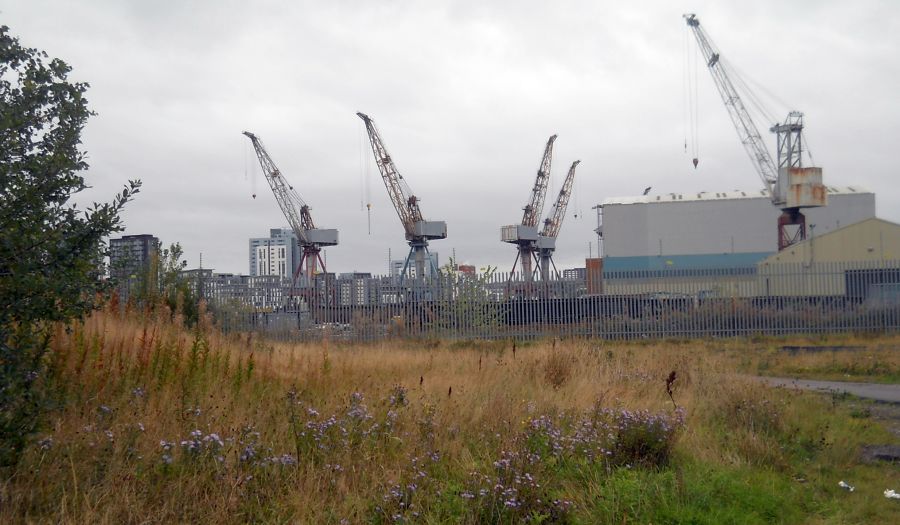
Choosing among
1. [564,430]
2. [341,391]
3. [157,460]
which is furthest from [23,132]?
[564,430]

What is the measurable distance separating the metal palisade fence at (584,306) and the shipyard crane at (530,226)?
47942 millimetres

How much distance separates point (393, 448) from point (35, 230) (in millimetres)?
3058

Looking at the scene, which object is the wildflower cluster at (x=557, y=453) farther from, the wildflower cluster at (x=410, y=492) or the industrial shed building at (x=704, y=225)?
the industrial shed building at (x=704, y=225)

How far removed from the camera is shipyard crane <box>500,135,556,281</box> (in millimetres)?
72938

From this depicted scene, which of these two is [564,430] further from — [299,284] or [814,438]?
[299,284]

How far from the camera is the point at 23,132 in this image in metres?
4.93

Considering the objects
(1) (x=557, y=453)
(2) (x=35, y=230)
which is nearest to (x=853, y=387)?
(1) (x=557, y=453)

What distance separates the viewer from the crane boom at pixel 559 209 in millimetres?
83375

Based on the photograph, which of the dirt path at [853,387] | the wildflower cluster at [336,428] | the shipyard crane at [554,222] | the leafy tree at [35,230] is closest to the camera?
the leafy tree at [35,230]

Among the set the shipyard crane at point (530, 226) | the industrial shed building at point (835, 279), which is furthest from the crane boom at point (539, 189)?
the industrial shed building at point (835, 279)

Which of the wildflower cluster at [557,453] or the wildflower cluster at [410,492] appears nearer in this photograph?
the wildflower cluster at [410,492]

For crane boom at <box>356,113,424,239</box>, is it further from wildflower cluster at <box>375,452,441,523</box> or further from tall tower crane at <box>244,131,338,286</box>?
wildflower cluster at <box>375,452,441,523</box>

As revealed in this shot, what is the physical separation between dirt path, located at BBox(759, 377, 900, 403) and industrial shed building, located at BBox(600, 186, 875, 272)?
42.6 metres

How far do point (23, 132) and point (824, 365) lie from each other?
14.2 metres
